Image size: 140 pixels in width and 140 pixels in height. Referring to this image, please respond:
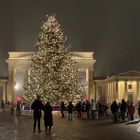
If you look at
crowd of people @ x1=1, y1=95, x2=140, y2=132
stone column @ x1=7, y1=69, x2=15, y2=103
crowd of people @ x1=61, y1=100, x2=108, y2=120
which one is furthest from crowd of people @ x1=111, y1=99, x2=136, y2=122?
stone column @ x1=7, y1=69, x2=15, y2=103

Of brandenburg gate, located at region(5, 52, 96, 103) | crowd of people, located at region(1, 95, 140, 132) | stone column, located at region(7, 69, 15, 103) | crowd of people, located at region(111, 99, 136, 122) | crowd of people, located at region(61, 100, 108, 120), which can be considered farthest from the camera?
stone column, located at region(7, 69, 15, 103)

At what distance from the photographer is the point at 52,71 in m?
59.8

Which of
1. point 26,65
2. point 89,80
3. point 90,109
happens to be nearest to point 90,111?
point 90,109

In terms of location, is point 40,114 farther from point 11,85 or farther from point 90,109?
point 11,85

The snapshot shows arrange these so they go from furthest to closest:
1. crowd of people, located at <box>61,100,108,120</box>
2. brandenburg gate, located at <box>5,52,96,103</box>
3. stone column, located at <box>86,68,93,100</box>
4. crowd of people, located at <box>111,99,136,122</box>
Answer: stone column, located at <box>86,68,93,100</box> → brandenburg gate, located at <box>5,52,96,103</box> → crowd of people, located at <box>61,100,108,120</box> → crowd of people, located at <box>111,99,136,122</box>

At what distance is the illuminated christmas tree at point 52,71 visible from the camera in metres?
59.0

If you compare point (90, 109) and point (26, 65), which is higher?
point (26, 65)

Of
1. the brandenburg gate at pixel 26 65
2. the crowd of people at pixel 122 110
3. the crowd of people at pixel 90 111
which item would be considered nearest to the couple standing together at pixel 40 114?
the crowd of people at pixel 90 111

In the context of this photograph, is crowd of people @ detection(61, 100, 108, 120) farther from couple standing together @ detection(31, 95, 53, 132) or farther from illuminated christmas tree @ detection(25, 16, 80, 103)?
couple standing together @ detection(31, 95, 53, 132)

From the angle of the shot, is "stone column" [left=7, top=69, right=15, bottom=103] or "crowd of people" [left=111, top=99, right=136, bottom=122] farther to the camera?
"stone column" [left=7, top=69, right=15, bottom=103]

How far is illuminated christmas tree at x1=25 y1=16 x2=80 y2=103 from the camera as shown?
194ft

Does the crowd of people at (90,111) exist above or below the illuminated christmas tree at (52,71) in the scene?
below

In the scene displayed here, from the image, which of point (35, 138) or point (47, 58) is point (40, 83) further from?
point (35, 138)

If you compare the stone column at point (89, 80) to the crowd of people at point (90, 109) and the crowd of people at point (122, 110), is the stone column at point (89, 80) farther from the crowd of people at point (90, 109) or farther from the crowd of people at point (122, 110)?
the crowd of people at point (122, 110)
